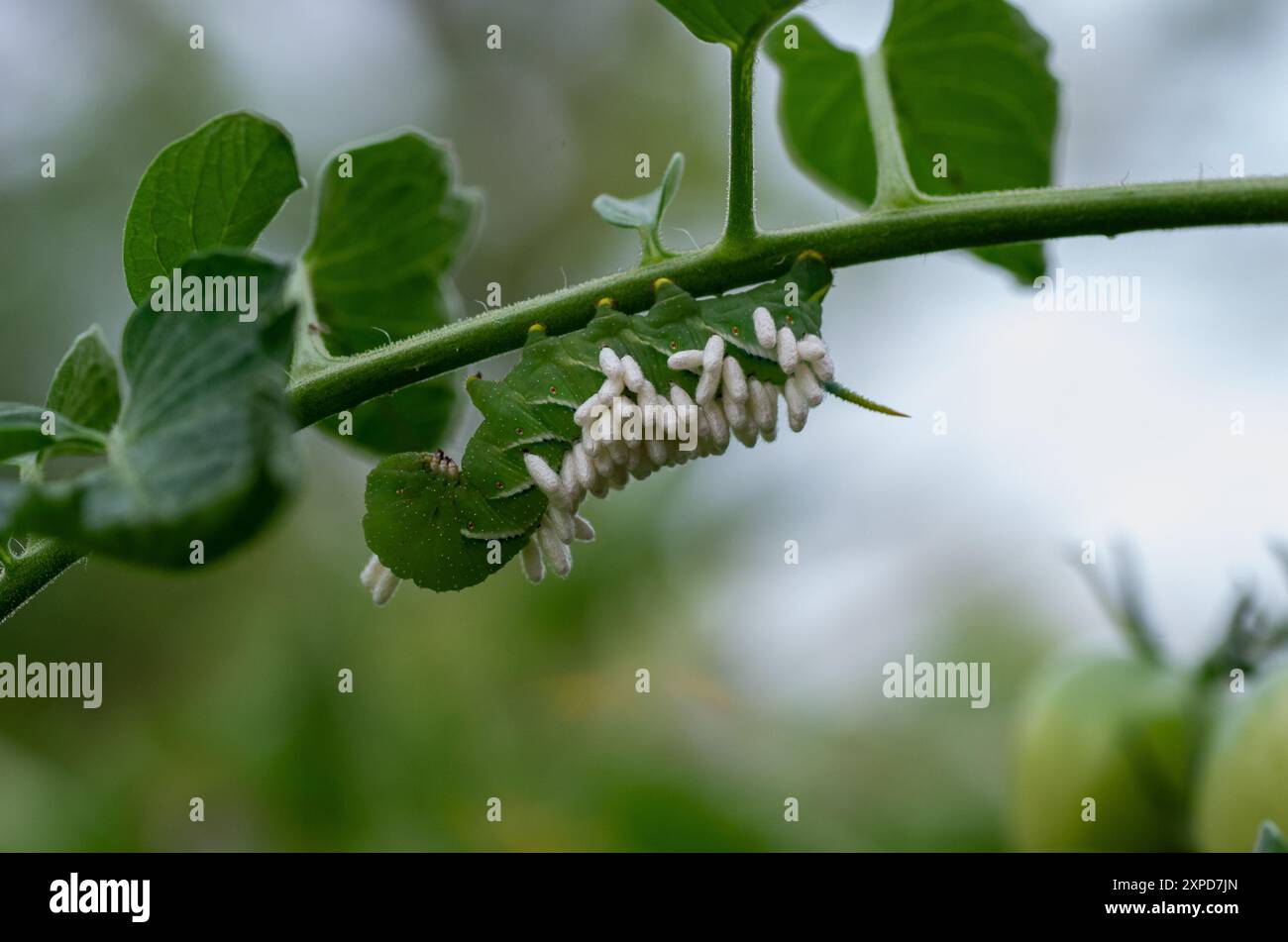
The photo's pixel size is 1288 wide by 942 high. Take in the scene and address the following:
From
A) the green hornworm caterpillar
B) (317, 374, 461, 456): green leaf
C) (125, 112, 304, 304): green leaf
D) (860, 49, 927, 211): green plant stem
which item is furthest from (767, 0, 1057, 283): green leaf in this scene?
(125, 112, 304, 304): green leaf

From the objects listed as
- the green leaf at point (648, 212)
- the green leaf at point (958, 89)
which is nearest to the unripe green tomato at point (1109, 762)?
the green leaf at point (958, 89)

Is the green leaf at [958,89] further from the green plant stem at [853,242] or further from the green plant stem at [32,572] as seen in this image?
the green plant stem at [32,572]

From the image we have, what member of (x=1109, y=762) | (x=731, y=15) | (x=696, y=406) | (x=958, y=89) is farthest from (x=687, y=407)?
(x=1109, y=762)

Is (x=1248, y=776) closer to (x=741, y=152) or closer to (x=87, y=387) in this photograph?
(x=741, y=152)
